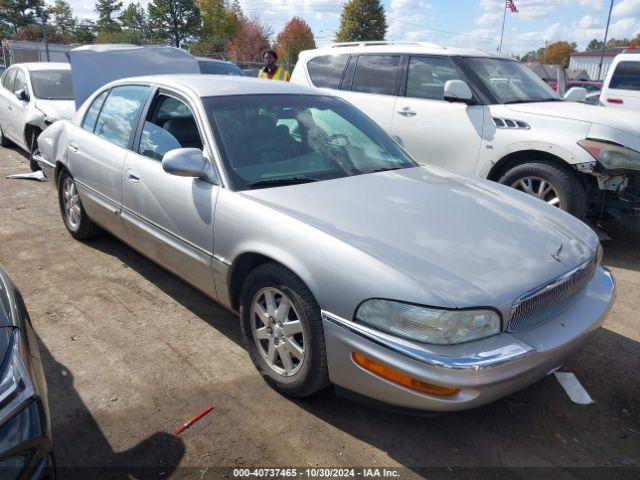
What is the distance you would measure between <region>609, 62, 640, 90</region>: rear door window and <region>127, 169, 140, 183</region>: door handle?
9356 millimetres

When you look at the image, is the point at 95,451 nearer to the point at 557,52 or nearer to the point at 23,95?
the point at 23,95

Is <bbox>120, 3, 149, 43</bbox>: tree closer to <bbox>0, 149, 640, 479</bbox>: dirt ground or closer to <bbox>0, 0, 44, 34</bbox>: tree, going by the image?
<bbox>0, 0, 44, 34</bbox>: tree

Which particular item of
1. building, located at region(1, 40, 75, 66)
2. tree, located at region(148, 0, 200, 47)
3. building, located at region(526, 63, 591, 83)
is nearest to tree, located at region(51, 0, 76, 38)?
tree, located at region(148, 0, 200, 47)

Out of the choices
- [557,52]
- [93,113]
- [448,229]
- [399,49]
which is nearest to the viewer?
[448,229]

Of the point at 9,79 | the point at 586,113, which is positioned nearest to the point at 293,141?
the point at 586,113

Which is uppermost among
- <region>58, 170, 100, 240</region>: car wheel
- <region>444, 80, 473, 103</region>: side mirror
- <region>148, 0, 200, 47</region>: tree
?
<region>148, 0, 200, 47</region>: tree

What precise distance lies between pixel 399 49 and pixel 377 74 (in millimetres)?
377

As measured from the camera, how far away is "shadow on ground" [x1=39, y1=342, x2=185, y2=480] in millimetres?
2322

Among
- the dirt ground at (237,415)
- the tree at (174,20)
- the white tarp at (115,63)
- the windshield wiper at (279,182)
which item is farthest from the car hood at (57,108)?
the tree at (174,20)

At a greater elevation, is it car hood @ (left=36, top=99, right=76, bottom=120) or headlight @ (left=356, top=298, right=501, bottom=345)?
car hood @ (left=36, top=99, right=76, bottom=120)

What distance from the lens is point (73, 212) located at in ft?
16.0

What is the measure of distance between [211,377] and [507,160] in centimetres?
384

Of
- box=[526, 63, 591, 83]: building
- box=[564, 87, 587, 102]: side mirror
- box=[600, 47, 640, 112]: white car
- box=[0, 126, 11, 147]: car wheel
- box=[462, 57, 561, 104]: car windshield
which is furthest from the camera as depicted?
box=[526, 63, 591, 83]: building

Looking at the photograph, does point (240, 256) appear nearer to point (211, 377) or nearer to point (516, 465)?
point (211, 377)
